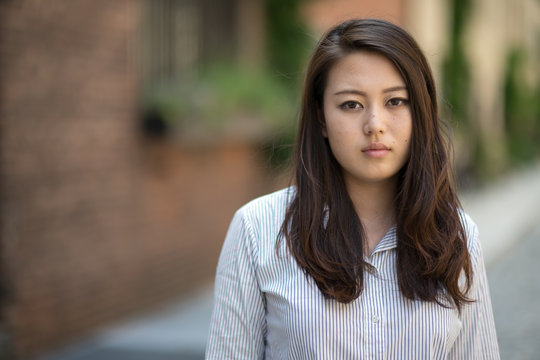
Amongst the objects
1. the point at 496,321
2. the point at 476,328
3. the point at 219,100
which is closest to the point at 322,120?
the point at 476,328

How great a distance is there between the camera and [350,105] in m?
2.07

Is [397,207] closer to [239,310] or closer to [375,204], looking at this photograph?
[375,204]

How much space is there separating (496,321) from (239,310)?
4.69 metres

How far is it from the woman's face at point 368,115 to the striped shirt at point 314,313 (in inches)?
8.6

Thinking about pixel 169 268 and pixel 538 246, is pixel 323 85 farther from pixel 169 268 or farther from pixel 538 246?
pixel 538 246

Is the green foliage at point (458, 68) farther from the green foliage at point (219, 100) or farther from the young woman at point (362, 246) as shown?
the young woman at point (362, 246)

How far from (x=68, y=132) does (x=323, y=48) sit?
424 cm

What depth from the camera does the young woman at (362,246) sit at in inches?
79.0

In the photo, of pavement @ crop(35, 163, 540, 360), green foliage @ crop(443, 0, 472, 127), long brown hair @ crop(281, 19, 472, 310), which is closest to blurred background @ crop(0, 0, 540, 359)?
pavement @ crop(35, 163, 540, 360)

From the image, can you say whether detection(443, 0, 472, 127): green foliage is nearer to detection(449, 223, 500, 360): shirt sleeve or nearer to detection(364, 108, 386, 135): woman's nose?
detection(449, 223, 500, 360): shirt sleeve

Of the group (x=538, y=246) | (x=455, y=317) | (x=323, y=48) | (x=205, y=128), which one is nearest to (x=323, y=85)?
(x=323, y=48)

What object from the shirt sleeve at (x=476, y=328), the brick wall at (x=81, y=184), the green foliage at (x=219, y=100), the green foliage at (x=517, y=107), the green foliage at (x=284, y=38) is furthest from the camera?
the green foliage at (x=517, y=107)

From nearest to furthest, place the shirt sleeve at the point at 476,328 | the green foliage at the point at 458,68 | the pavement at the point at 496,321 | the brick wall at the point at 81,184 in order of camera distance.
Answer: the shirt sleeve at the point at 476,328 → the brick wall at the point at 81,184 → the pavement at the point at 496,321 → the green foliage at the point at 458,68

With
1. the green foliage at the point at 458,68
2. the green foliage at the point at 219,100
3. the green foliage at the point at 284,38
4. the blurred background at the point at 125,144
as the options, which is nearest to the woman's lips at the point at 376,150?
the blurred background at the point at 125,144
